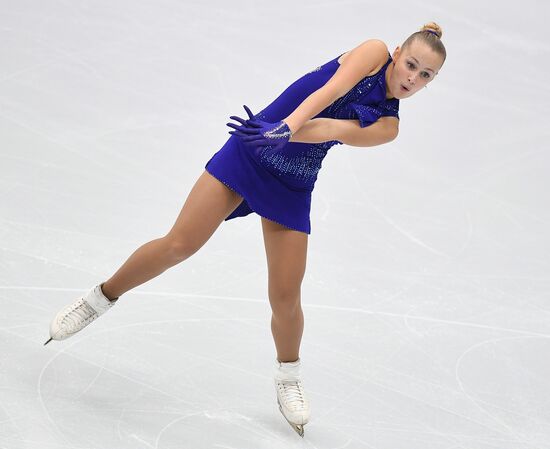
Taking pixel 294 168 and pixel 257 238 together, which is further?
pixel 257 238

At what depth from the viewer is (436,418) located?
3838 mm

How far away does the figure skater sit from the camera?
3.30 m

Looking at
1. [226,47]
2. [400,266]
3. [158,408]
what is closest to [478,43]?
[226,47]

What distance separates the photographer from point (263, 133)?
308 cm

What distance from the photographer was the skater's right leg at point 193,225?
3506mm

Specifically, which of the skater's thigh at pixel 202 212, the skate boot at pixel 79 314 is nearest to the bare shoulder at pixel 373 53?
the skater's thigh at pixel 202 212

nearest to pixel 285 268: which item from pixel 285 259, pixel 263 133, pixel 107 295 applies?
pixel 285 259

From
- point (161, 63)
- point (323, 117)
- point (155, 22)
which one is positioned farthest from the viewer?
point (155, 22)

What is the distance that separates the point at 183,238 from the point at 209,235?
0.10 m

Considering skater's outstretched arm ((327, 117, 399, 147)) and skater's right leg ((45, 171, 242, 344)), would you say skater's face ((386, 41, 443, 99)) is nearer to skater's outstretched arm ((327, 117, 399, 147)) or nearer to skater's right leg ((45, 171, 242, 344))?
skater's outstretched arm ((327, 117, 399, 147))

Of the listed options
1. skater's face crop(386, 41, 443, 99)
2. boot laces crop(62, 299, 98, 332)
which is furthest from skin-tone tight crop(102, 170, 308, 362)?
skater's face crop(386, 41, 443, 99)

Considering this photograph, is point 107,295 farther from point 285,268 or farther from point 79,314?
point 285,268

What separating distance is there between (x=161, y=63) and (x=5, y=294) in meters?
2.90

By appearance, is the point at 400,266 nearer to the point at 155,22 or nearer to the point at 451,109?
the point at 451,109
